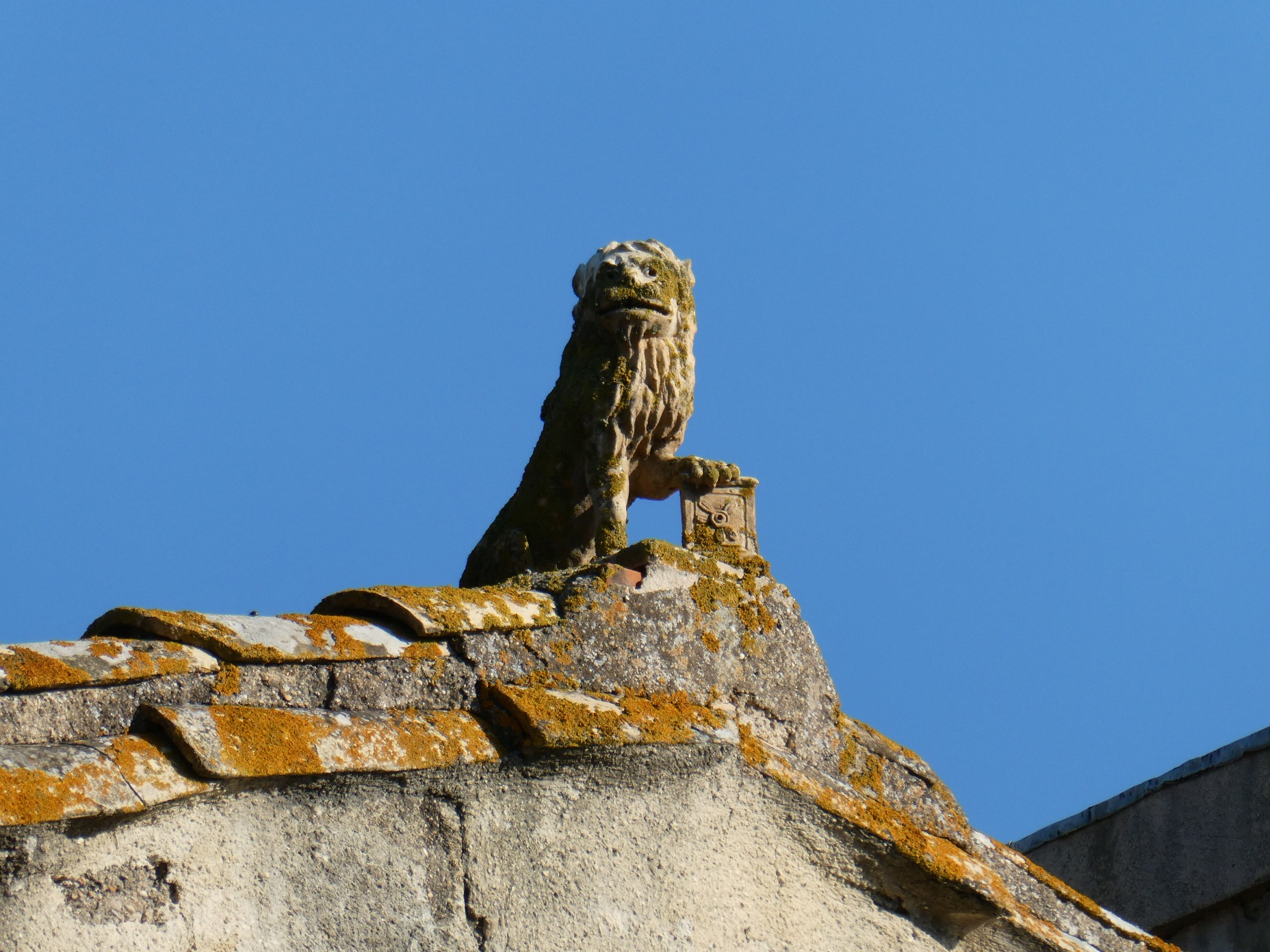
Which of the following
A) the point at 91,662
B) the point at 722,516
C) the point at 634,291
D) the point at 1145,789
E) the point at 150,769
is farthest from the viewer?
the point at 1145,789

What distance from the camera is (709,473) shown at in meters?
6.90

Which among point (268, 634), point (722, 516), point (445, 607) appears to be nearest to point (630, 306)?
point (722, 516)

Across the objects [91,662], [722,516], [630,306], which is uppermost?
[630,306]

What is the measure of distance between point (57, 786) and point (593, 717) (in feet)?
4.87

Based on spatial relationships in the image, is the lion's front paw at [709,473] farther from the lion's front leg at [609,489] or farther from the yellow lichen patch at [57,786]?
the yellow lichen patch at [57,786]

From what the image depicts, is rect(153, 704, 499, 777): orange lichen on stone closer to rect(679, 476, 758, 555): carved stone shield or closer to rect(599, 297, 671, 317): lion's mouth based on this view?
rect(679, 476, 758, 555): carved stone shield

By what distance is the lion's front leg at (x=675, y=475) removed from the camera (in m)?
6.88

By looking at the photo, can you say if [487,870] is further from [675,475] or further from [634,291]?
[634,291]

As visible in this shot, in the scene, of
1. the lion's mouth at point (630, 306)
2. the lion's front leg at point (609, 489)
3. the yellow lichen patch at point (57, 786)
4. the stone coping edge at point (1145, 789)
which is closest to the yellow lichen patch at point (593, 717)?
the yellow lichen patch at point (57, 786)

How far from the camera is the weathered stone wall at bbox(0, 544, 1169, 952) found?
448 centimetres

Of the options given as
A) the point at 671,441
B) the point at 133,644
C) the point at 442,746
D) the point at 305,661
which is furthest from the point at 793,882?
the point at 671,441

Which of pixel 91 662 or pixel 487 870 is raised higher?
pixel 91 662

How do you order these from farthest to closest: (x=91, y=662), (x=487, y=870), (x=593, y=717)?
(x=593, y=717) < (x=487, y=870) < (x=91, y=662)

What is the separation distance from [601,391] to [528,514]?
0.55 metres
